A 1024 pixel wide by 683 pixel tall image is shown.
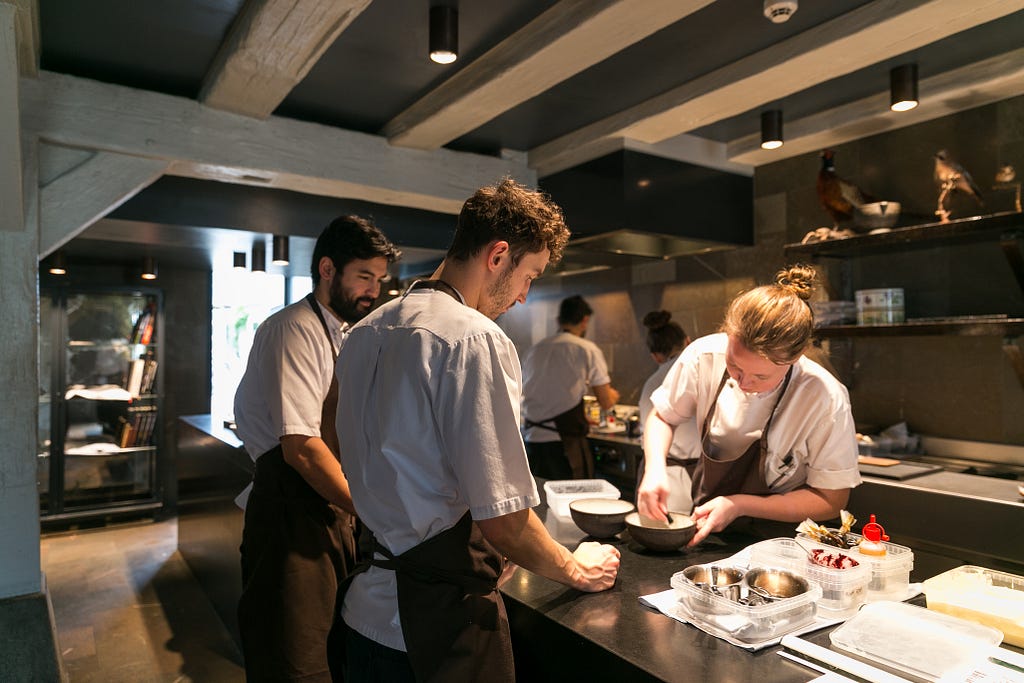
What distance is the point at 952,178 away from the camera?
2.91 m

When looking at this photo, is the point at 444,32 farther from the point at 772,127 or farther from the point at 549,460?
the point at 549,460

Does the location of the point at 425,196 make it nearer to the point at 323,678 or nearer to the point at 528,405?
the point at 528,405

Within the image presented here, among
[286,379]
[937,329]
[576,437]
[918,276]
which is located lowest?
[576,437]

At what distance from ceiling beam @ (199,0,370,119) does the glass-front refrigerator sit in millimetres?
3671

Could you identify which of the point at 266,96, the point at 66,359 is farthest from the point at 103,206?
the point at 66,359

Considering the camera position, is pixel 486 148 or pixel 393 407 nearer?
pixel 393 407

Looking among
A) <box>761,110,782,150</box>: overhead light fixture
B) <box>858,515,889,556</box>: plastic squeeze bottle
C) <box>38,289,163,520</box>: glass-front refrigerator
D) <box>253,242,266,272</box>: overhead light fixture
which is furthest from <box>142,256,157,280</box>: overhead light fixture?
<box>858,515,889,556</box>: plastic squeeze bottle

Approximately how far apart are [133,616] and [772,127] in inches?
170

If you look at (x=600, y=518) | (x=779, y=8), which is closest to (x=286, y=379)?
(x=600, y=518)

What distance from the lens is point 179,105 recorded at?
9.51 feet

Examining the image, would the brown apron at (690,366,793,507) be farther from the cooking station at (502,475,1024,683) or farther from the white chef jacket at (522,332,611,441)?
the white chef jacket at (522,332,611,441)

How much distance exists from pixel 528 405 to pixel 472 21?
2773 mm

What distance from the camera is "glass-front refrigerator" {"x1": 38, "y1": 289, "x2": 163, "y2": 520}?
5.49 meters

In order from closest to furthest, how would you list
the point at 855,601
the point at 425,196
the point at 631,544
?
the point at 855,601 → the point at 631,544 → the point at 425,196
